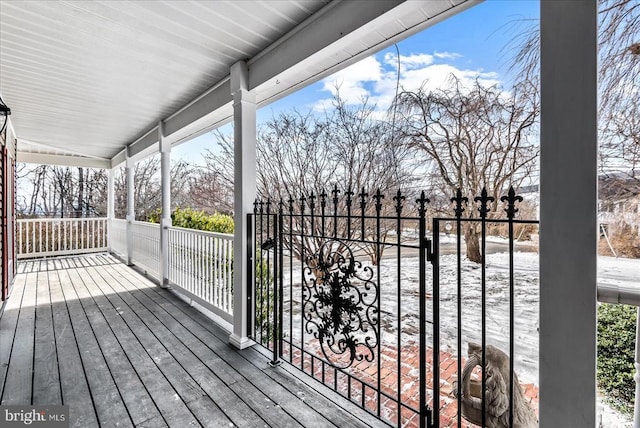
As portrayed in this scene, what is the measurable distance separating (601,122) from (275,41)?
2201mm

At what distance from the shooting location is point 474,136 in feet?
9.03

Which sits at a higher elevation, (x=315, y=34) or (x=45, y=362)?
(x=315, y=34)

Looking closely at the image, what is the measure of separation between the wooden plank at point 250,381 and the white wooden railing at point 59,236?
6.43m

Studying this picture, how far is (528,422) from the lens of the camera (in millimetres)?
2158

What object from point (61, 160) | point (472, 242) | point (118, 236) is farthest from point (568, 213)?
point (61, 160)

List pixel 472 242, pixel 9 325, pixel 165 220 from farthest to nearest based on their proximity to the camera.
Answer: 1. pixel 165 220
2. pixel 9 325
3. pixel 472 242

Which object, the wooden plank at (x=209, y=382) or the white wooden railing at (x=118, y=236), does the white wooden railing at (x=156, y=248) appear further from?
the wooden plank at (x=209, y=382)

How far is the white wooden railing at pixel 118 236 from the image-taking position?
23.8 feet

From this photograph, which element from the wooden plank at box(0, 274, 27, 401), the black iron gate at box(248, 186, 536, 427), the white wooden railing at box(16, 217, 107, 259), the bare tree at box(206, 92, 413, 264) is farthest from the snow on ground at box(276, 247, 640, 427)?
the white wooden railing at box(16, 217, 107, 259)

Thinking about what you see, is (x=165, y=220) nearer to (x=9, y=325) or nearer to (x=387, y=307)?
(x=9, y=325)

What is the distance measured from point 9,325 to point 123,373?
2193 millimetres

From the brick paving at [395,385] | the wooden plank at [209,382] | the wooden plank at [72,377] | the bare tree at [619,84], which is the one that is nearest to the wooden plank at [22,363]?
the wooden plank at [72,377]

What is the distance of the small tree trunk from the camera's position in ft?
8.47

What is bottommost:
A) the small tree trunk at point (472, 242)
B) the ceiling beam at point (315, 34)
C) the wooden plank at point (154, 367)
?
the wooden plank at point (154, 367)
